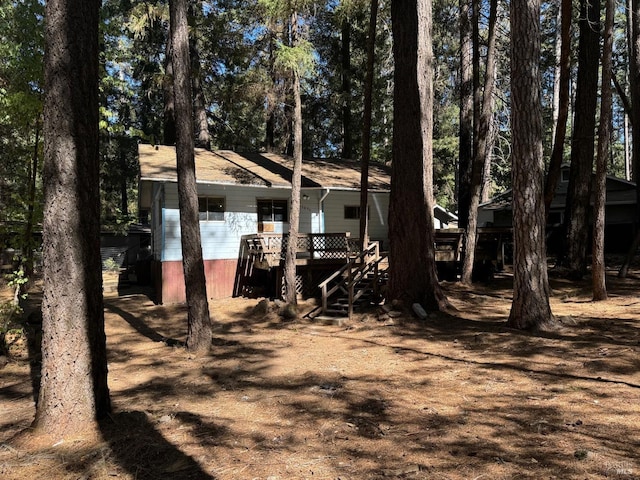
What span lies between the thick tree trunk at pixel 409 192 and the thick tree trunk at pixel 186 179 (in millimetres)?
4359

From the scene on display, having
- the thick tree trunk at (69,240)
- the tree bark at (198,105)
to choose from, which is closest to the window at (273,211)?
the tree bark at (198,105)

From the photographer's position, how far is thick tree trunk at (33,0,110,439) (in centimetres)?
425

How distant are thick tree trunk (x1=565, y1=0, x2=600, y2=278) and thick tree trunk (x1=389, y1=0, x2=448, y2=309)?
19.5 ft

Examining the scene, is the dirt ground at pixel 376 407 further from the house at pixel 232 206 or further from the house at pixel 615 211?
the house at pixel 615 211

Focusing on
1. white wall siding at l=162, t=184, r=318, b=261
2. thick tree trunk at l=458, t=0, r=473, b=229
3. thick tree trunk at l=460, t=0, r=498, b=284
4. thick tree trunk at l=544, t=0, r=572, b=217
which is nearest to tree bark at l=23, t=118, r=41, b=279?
white wall siding at l=162, t=184, r=318, b=261

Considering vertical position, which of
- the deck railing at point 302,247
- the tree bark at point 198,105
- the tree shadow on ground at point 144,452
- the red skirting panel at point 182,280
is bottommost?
the tree shadow on ground at point 144,452

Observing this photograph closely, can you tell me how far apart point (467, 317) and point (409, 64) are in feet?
19.3

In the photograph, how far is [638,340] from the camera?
6773mm

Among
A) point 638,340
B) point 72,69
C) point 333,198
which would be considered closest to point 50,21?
point 72,69

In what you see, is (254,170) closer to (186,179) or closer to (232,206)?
(232,206)

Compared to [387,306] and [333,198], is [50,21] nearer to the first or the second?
[387,306]

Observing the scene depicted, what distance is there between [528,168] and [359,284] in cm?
710

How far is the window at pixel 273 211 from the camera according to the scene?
16.0m

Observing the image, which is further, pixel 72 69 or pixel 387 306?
pixel 387 306
